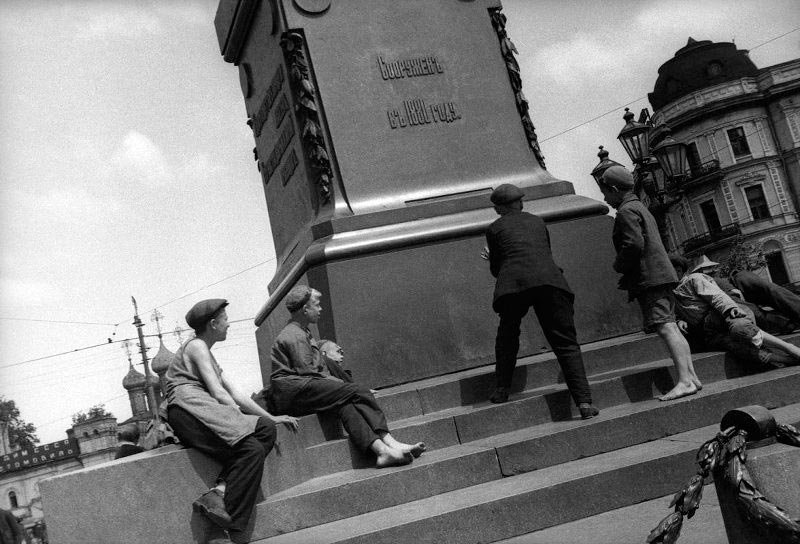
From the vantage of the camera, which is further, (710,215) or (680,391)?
(710,215)

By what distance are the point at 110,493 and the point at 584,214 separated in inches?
204

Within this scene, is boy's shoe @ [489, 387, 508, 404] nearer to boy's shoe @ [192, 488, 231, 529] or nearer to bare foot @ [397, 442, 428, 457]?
bare foot @ [397, 442, 428, 457]

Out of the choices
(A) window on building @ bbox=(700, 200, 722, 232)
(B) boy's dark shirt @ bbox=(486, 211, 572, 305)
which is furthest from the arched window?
(B) boy's dark shirt @ bbox=(486, 211, 572, 305)

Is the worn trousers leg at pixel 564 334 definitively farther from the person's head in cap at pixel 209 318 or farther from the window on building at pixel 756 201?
the window on building at pixel 756 201

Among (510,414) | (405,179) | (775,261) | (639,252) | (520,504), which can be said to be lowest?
(520,504)

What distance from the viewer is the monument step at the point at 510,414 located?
17.7 feet

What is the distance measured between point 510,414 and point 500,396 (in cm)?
21

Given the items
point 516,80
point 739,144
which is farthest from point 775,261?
point 516,80

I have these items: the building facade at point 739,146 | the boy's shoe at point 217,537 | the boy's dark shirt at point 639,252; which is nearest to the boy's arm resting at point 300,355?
the boy's shoe at point 217,537

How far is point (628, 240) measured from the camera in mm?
6262

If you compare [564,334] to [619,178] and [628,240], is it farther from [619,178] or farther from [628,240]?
[619,178]

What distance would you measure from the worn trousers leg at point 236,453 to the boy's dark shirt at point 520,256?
2.05m

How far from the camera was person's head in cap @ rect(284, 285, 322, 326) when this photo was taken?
6.12 meters

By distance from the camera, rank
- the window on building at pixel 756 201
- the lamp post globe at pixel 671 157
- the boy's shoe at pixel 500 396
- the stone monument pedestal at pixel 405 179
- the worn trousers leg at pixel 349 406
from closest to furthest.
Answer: the worn trousers leg at pixel 349 406 → the boy's shoe at pixel 500 396 → the stone monument pedestal at pixel 405 179 → the lamp post globe at pixel 671 157 → the window on building at pixel 756 201
